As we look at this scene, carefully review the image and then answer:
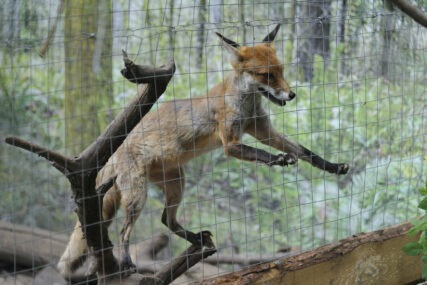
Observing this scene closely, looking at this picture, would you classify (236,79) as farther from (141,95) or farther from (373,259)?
(373,259)

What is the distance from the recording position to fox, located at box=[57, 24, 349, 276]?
3252 mm

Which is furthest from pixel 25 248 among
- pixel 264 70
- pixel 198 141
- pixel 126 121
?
pixel 264 70

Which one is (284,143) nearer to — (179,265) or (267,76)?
(267,76)

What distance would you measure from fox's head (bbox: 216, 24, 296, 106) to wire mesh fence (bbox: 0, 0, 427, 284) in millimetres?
12

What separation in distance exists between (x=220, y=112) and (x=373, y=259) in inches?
61.3

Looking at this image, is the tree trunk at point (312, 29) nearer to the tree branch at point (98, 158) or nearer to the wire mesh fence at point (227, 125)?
the wire mesh fence at point (227, 125)

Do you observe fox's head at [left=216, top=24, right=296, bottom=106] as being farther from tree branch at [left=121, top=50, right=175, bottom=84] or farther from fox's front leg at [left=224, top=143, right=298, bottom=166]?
tree branch at [left=121, top=50, right=175, bottom=84]

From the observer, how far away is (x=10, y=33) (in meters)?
4.80

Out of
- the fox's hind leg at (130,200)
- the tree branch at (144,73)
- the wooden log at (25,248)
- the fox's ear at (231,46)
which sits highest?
the fox's ear at (231,46)

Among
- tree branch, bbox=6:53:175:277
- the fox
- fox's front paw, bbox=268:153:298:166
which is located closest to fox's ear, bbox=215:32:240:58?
the fox

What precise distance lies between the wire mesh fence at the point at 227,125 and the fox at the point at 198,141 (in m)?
0.01

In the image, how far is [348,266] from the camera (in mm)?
2828

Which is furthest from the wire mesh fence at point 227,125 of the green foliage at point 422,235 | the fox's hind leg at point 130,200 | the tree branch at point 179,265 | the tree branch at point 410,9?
the green foliage at point 422,235

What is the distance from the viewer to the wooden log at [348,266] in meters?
2.55
